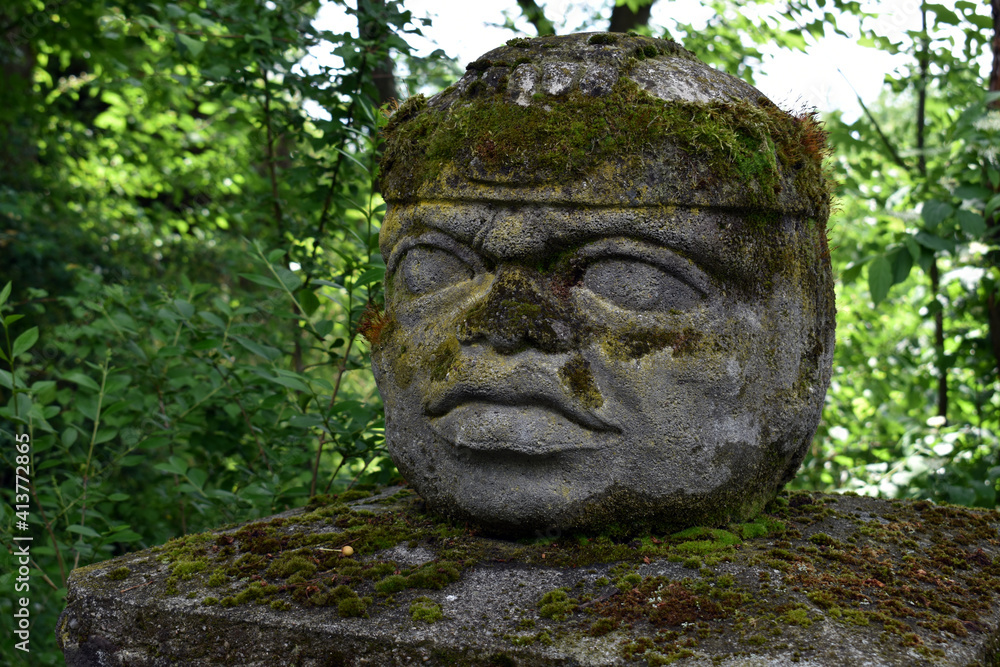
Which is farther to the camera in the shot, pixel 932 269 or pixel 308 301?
pixel 932 269

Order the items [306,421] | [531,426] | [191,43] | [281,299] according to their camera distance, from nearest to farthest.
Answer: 1. [531,426]
2. [306,421]
3. [191,43]
4. [281,299]

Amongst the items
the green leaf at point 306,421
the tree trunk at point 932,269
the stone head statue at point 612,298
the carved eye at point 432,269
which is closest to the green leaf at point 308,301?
the green leaf at point 306,421

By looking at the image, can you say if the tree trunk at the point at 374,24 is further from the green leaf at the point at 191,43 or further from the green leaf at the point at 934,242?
the green leaf at the point at 934,242

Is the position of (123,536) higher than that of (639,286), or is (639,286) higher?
(639,286)

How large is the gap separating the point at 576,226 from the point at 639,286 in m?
0.27

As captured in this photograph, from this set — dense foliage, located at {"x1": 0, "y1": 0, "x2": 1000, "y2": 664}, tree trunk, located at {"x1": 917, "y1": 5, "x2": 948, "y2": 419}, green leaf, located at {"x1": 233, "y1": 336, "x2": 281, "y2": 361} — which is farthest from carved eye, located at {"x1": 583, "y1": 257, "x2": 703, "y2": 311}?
tree trunk, located at {"x1": 917, "y1": 5, "x2": 948, "y2": 419}

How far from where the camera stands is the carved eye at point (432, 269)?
281cm

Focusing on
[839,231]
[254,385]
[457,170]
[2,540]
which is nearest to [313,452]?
[254,385]

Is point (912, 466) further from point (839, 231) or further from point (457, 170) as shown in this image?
point (839, 231)

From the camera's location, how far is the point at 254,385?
13.6 feet

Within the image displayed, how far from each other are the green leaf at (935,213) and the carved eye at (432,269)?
231cm

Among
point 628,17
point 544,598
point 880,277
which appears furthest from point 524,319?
point 628,17

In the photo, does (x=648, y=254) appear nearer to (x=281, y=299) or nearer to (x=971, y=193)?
(x=971, y=193)

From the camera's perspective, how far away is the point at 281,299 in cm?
451
